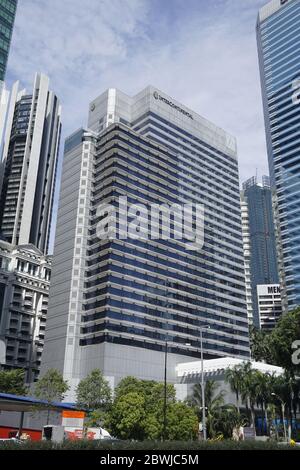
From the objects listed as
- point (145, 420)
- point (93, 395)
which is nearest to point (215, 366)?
point (93, 395)

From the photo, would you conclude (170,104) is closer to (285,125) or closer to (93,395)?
(285,125)

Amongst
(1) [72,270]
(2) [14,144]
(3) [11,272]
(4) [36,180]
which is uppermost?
(2) [14,144]

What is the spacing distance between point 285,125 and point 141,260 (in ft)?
373

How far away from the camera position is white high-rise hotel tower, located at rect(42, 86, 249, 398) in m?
91.4

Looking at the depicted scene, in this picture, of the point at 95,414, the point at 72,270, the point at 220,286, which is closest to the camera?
the point at 95,414

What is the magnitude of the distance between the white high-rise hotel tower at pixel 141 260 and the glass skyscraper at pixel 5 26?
42.9m

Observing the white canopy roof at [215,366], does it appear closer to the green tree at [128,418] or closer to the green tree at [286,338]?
the green tree at [286,338]

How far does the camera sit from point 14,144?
188m

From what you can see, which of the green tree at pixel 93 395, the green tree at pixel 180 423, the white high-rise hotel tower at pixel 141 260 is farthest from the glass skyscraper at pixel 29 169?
the green tree at pixel 180 423

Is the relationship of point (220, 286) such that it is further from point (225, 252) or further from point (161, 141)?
point (161, 141)

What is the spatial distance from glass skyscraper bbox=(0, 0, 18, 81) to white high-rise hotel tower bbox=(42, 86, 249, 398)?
1689 inches
